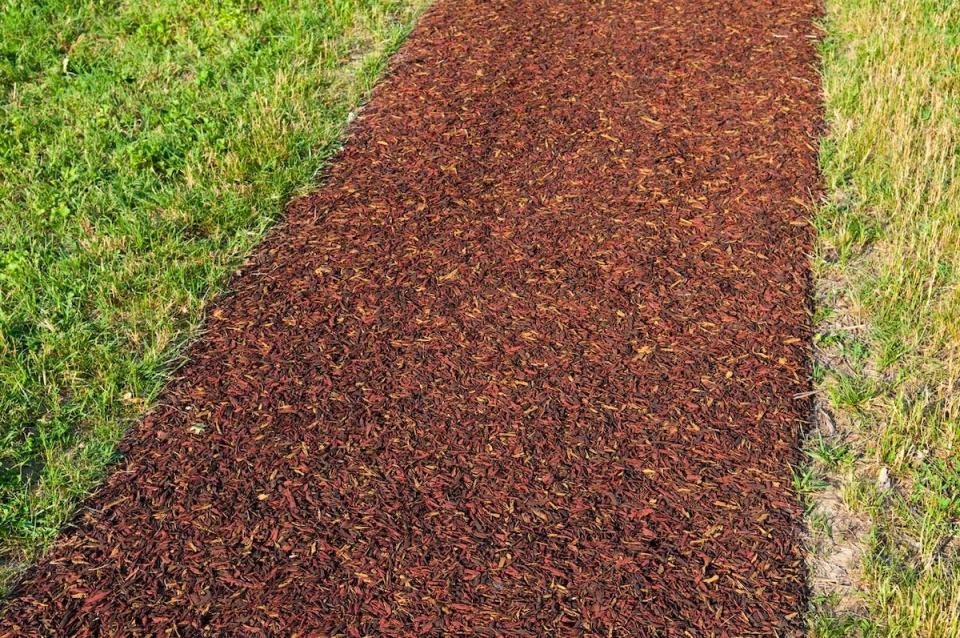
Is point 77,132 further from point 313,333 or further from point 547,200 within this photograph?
point 547,200

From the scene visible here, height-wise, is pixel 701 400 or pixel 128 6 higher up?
pixel 128 6

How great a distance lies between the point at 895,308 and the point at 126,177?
157 inches

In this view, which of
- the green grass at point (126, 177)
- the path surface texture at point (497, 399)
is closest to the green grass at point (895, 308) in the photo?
the path surface texture at point (497, 399)

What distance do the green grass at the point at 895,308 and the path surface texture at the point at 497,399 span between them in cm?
18

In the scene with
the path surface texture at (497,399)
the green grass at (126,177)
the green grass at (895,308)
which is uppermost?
the green grass at (126,177)

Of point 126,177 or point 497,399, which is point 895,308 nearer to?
point 497,399

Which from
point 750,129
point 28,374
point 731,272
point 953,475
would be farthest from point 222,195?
point 953,475

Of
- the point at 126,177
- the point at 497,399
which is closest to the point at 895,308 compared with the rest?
the point at 497,399

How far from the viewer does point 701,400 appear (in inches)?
162

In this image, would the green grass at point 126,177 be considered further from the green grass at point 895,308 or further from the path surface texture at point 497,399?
the green grass at point 895,308

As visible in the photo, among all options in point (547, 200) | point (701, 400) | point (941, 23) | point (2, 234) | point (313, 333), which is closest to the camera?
point (701, 400)

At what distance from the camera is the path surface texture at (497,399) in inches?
135

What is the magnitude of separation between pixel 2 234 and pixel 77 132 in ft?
3.39

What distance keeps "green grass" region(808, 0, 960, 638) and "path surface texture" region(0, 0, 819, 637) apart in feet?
0.60
